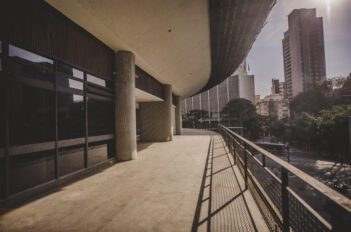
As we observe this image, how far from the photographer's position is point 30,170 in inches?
147

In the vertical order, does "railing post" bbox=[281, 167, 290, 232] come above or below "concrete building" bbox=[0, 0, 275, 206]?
below

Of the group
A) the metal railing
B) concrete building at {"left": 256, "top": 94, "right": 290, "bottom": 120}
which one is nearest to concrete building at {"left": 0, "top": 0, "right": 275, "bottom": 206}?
the metal railing

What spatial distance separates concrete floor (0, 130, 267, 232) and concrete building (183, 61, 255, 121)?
77.4 metres

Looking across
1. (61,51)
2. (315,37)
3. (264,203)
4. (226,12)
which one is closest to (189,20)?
(226,12)

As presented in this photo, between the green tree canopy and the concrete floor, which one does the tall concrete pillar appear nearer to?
the concrete floor

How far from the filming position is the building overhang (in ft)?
15.0

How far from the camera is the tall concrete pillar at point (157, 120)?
1330cm

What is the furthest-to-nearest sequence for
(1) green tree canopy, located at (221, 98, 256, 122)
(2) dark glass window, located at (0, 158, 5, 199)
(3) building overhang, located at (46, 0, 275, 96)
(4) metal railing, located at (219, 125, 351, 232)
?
1. (1) green tree canopy, located at (221, 98, 256, 122)
2. (3) building overhang, located at (46, 0, 275, 96)
3. (2) dark glass window, located at (0, 158, 5, 199)
4. (4) metal railing, located at (219, 125, 351, 232)

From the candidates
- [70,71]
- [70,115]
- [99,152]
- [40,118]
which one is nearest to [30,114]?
[40,118]

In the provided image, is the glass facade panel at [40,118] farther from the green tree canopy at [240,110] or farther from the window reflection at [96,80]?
the green tree canopy at [240,110]

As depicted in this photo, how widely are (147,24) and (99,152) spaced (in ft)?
14.1

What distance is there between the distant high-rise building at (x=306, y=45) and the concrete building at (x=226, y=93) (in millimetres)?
28264

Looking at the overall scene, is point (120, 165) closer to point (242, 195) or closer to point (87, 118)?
point (87, 118)

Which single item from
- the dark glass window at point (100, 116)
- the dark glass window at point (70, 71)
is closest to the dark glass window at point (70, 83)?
the dark glass window at point (70, 71)
